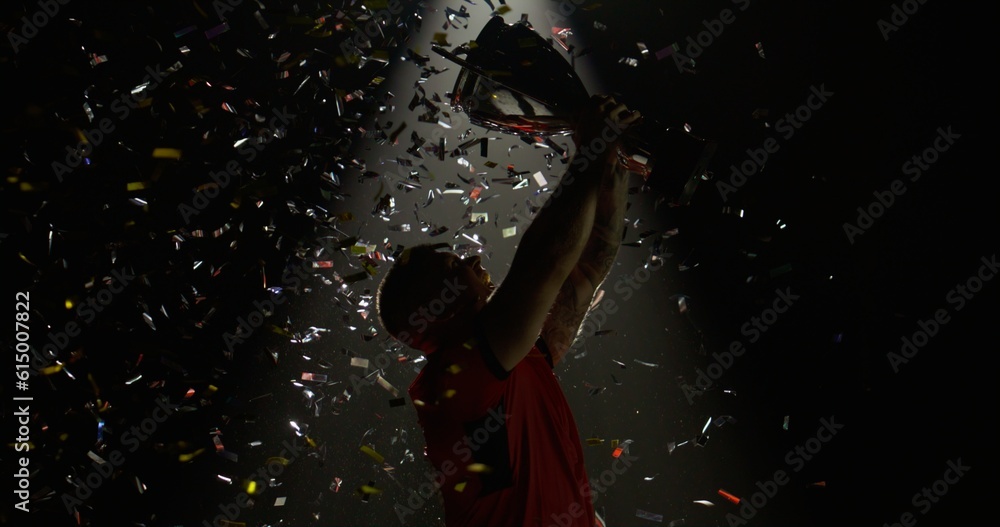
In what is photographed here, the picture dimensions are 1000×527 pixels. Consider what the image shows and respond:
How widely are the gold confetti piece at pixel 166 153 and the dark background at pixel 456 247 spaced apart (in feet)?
0.12

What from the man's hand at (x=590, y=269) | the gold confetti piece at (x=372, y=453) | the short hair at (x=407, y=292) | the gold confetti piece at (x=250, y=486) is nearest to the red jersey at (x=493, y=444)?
the short hair at (x=407, y=292)

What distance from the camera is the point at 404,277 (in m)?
1.85

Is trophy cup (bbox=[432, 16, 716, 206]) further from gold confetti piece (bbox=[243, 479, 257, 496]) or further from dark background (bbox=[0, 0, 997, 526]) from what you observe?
gold confetti piece (bbox=[243, 479, 257, 496])

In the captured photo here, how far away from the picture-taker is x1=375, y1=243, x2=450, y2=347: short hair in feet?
5.85

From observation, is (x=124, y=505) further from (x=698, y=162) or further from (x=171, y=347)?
(x=698, y=162)

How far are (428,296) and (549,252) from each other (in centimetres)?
42

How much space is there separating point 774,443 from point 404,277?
2084 millimetres

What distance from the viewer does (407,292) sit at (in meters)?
1.81

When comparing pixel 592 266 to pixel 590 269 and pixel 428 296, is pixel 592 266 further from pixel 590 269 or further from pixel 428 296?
pixel 428 296

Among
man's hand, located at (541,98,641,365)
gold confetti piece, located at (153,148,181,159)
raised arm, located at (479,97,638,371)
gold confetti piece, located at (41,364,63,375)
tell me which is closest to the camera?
raised arm, located at (479,97,638,371)

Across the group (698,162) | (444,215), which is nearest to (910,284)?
(698,162)

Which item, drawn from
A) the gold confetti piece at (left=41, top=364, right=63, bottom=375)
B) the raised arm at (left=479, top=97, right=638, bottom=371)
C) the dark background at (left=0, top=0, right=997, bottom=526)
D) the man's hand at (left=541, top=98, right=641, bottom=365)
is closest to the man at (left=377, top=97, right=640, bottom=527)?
the raised arm at (left=479, top=97, right=638, bottom=371)

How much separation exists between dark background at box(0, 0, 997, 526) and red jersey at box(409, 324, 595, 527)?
4.43ft

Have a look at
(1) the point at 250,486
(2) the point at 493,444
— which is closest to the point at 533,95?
(2) the point at 493,444
